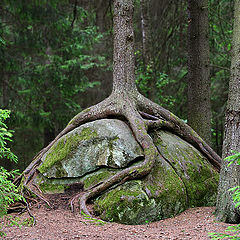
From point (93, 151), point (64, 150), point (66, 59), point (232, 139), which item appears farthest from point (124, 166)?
point (66, 59)

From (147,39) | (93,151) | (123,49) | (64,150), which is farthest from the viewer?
(147,39)

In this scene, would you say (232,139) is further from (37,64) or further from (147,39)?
(37,64)

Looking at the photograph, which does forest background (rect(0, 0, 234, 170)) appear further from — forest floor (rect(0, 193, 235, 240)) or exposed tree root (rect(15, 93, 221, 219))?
forest floor (rect(0, 193, 235, 240))

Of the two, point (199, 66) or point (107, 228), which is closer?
point (107, 228)

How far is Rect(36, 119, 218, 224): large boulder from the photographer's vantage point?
16.9 feet

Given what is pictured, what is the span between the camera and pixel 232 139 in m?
4.79

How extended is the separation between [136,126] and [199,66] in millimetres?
2879

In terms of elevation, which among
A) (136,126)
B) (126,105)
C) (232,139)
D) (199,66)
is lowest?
(232,139)

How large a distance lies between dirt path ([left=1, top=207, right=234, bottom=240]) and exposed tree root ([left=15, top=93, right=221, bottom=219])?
53 cm

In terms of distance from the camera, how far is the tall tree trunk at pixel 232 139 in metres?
4.67

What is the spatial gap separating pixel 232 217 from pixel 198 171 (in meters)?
1.84

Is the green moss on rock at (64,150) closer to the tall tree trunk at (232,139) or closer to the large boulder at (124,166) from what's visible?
the large boulder at (124,166)

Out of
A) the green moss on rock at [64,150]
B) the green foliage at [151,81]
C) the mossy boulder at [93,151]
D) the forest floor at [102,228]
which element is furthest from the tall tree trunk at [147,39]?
the forest floor at [102,228]

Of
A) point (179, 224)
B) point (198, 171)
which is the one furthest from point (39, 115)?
point (179, 224)
